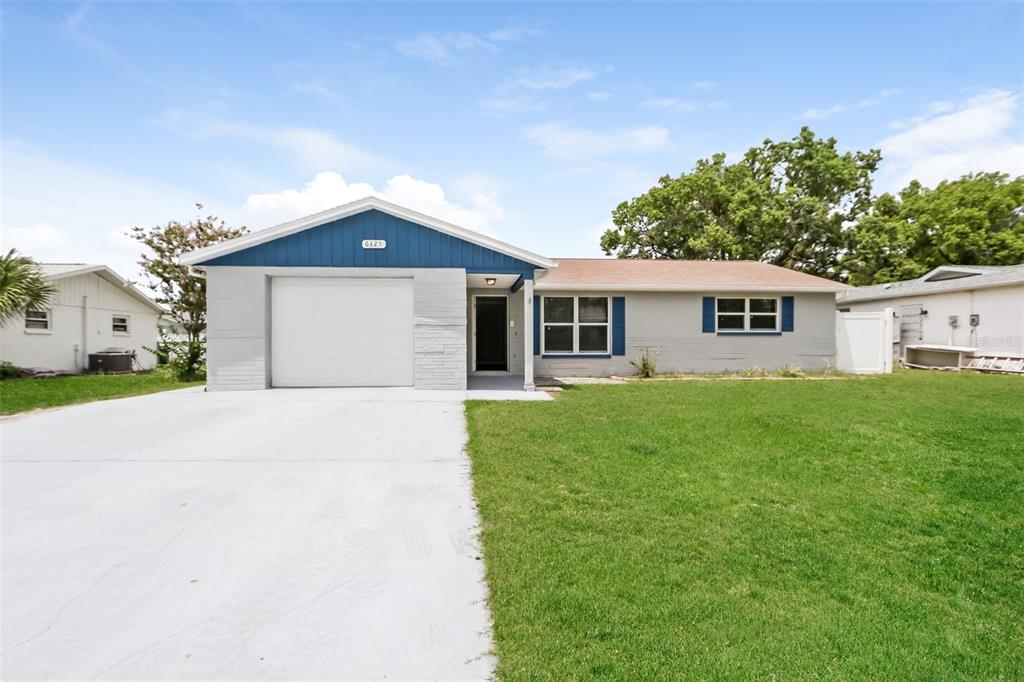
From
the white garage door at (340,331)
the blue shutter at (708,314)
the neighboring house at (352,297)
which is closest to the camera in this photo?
the neighboring house at (352,297)

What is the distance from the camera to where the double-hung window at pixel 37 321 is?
17.0m

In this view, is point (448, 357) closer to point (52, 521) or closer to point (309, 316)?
point (309, 316)

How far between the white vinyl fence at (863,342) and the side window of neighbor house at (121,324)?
2615cm

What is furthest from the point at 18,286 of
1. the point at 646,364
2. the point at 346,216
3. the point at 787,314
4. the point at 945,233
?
the point at 945,233

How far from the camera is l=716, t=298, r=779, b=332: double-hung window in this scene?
1496 centimetres

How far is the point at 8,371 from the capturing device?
1565cm

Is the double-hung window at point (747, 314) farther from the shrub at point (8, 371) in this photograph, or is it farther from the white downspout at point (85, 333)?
the white downspout at point (85, 333)

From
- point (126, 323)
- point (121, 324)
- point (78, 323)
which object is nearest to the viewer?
point (78, 323)

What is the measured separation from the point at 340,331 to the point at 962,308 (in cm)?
2028

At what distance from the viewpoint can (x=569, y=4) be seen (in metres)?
11.9

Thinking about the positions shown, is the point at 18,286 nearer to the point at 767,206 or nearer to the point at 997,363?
the point at 997,363

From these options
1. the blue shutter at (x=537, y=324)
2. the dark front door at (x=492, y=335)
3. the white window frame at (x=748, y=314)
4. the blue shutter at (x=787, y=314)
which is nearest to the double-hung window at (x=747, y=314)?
the white window frame at (x=748, y=314)

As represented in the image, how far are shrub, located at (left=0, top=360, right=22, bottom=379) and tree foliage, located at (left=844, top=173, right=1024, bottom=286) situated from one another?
3615 centimetres

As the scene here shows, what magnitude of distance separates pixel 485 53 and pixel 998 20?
14.2 m
